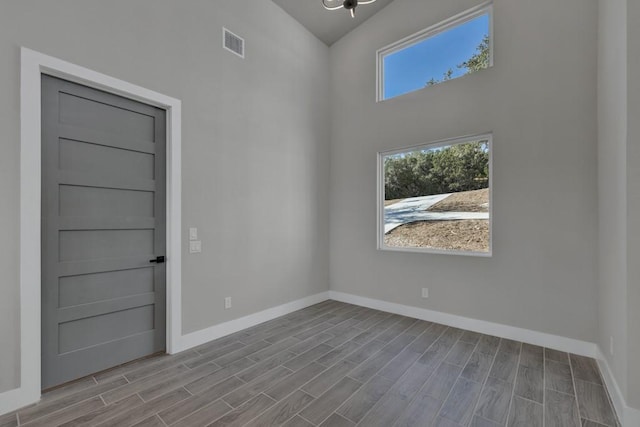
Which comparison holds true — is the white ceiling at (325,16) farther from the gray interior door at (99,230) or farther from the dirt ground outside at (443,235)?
the dirt ground outside at (443,235)

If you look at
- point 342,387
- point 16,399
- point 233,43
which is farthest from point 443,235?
point 16,399

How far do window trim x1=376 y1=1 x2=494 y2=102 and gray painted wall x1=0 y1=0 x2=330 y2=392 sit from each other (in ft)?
3.08

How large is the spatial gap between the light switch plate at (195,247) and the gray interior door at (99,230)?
0.87ft

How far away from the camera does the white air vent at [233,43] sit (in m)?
3.33

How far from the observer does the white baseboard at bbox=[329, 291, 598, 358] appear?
2.82m

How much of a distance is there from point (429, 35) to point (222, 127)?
3.02 m

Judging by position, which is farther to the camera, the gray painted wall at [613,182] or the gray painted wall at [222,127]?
the gray painted wall at [222,127]

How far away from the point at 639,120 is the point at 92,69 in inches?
154

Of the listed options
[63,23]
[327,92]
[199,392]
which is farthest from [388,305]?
[63,23]

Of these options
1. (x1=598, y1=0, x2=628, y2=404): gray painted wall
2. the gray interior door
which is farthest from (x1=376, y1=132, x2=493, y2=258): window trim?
the gray interior door

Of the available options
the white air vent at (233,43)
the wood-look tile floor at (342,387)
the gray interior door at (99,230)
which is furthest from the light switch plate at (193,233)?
the white air vent at (233,43)

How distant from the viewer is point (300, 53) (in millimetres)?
4336

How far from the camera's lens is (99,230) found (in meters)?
2.47

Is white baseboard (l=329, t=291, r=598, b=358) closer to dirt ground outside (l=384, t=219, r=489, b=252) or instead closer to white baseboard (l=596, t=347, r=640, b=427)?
white baseboard (l=596, t=347, r=640, b=427)
